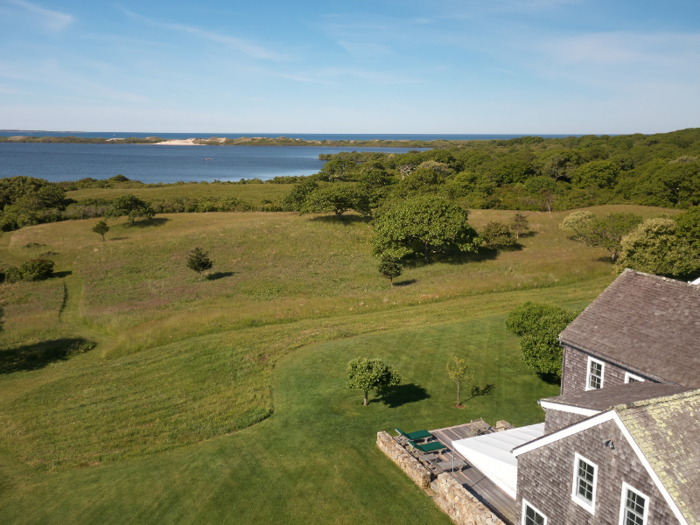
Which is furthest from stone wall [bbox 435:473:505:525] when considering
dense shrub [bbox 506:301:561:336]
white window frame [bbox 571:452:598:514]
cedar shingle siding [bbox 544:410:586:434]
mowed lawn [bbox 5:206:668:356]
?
mowed lawn [bbox 5:206:668:356]

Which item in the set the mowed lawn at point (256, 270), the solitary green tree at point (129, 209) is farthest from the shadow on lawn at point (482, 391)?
the solitary green tree at point (129, 209)

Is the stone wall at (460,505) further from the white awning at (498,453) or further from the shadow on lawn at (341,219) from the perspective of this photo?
the shadow on lawn at (341,219)

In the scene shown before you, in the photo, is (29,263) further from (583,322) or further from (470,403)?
(583,322)

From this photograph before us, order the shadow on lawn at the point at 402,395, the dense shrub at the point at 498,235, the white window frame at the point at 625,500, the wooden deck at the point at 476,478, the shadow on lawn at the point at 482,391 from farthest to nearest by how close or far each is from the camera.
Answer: the dense shrub at the point at 498,235 < the shadow on lawn at the point at 482,391 < the shadow on lawn at the point at 402,395 < the wooden deck at the point at 476,478 < the white window frame at the point at 625,500

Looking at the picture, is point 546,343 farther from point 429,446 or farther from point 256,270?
point 256,270

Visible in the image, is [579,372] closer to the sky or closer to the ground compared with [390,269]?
closer to the sky

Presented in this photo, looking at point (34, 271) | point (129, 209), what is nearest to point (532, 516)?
point (34, 271)

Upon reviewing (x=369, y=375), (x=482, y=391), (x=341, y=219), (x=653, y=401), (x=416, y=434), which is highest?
(x=653, y=401)
